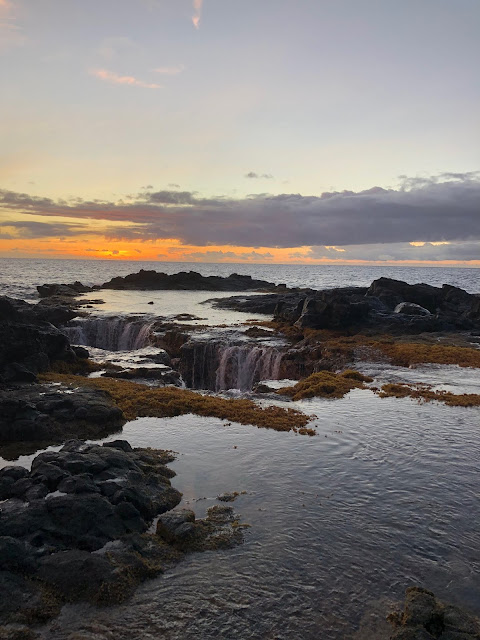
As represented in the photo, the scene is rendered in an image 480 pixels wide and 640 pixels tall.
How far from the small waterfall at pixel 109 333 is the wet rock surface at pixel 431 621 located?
47804 millimetres

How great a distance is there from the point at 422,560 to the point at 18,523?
33.3 feet

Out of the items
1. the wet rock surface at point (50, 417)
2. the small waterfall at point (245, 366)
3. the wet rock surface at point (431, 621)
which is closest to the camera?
the wet rock surface at point (431, 621)

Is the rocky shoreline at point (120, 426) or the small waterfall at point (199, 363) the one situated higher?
the rocky shoreline at point (120, 426)

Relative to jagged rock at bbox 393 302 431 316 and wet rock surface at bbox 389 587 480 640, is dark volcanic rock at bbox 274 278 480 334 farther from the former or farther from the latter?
wet rock surface at bbox 389 587 480 640

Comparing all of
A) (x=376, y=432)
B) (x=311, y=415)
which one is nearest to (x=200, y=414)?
(x=311, y=415)

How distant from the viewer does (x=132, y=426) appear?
22094 mm

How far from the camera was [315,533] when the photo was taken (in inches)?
512

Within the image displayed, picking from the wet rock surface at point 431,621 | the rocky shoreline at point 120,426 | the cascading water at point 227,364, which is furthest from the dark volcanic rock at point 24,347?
the wet rock surface at point 431,621

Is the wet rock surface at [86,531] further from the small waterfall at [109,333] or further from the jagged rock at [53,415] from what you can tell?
the small waterfall at [109,333]

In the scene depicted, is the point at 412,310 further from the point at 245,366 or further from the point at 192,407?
the point at 192,407

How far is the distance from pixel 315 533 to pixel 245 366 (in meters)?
28.8

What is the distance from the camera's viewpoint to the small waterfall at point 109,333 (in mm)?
56781

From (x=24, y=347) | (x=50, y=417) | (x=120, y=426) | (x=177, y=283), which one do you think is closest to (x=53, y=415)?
(x=50, y=417)

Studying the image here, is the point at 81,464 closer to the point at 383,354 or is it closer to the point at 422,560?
the point at 422,560
